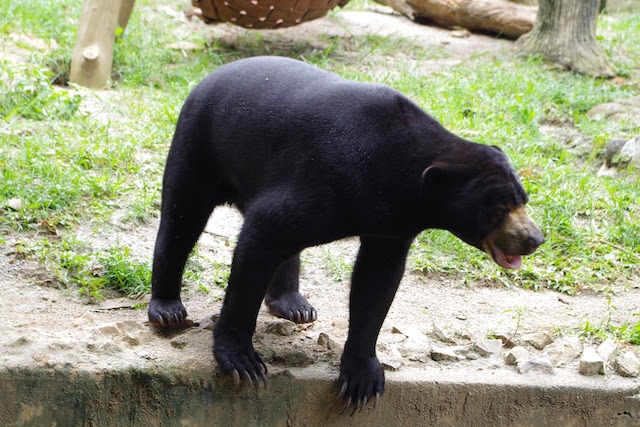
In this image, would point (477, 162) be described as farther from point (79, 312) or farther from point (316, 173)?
point (79, 312)

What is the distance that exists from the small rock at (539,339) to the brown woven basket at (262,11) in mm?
4906

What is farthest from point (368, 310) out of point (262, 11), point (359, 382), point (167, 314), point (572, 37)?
point (572, 37)

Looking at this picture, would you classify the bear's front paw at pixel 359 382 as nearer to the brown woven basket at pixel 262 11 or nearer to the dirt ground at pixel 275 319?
the dirt ground at pixel 275 319

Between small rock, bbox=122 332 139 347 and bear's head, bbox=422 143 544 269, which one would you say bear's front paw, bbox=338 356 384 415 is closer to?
bear's head, bbox=422 143 544 269

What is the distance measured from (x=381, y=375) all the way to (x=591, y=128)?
4639mm

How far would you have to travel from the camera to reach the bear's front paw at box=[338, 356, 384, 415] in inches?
139

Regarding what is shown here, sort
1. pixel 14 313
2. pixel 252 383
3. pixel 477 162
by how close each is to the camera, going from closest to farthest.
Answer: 1. pixel 477 162
2. pixel 252 383
3. pixel 14 313

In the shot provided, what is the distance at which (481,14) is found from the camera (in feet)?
35.9

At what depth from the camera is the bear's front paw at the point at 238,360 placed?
344 cm

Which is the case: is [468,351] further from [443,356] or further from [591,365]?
[591,365]

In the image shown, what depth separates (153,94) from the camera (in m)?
7.39

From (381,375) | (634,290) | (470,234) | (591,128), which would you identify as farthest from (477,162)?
(591,128)

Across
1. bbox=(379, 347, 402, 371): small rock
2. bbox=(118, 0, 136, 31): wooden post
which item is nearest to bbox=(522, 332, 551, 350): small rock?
bbox=(379, 347, 402, 371): small rock

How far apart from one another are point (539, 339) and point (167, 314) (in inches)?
71.9
